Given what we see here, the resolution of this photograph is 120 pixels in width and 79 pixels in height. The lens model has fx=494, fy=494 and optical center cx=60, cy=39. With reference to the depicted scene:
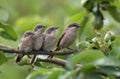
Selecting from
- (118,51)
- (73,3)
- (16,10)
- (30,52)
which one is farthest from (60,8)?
(118,51)

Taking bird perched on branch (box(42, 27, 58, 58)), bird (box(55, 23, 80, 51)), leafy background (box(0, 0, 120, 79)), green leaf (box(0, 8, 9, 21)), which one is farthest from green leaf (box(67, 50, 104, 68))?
bird perched on branch (box(42, 27, 58, 58))

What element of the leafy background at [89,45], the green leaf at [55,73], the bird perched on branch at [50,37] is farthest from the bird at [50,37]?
the green leaf at [55,73]

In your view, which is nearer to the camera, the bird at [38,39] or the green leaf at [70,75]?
the green leaf at [70,75]

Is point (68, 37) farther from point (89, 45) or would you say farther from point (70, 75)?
point (70, 75)

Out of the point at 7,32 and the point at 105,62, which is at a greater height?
the point at 7,32

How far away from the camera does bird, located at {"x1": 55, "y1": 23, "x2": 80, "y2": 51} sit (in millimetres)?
3019

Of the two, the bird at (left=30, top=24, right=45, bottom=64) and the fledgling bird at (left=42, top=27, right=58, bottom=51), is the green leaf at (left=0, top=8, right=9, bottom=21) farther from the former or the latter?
the fledgling bird at (left=42, top=27, right=58, bottom=51)

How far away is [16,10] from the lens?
7.57 metres

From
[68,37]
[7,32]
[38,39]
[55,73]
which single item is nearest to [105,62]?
[55,73]

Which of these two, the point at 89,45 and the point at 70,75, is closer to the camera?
the point at 70,75

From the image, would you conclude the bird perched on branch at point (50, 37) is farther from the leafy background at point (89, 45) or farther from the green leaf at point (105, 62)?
the green leaf at point (105, 62)

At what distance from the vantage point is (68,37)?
11.3 feet

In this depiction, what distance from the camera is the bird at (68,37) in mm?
3019

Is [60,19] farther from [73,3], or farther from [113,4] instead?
[113,4]
